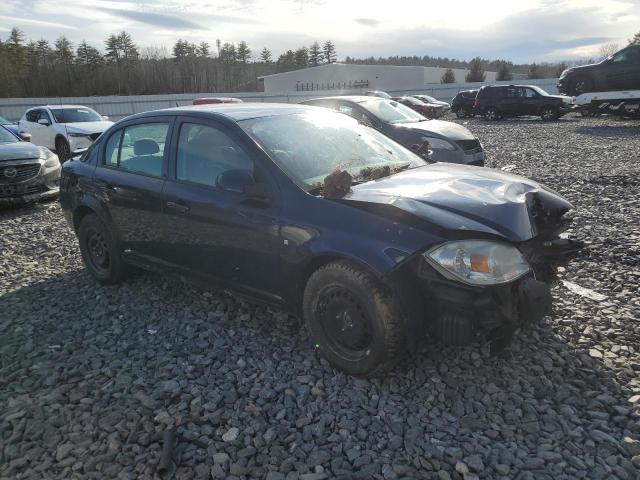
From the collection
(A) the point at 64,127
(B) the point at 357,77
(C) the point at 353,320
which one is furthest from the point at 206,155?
(B) the point at 357,77

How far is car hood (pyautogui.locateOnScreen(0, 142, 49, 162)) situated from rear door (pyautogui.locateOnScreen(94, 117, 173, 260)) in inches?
Result: 173

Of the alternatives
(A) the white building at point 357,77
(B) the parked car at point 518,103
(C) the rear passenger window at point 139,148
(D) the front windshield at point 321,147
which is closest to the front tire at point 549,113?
(B) the parked car at point 518,103

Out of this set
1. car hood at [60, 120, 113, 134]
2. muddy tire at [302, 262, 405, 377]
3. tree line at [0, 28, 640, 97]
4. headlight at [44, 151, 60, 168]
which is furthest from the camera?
tree line at [0, 28, 640, 97]

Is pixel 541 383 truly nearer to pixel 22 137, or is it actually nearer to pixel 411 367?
pixel 411 367

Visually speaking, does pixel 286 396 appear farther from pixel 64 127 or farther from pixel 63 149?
pixel 64 127

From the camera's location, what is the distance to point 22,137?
9391mm

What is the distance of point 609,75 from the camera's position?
1761cm

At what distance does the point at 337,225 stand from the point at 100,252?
303 cm

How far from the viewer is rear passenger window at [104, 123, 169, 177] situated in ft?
13.5

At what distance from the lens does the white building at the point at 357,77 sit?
65.5 meters

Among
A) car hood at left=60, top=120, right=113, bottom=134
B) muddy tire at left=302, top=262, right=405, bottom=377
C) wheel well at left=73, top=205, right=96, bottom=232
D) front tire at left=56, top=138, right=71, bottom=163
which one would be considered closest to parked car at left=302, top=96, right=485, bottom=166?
wheel well at left=73, top=205, right=96, bottom=232

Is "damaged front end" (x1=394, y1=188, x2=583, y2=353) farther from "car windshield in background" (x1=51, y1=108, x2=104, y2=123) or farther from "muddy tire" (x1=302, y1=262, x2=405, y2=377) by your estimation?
"car windshield in background" (x1=51, y1=108, x2=104, y2=123)

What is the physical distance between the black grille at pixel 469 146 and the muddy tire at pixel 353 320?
622 centimetres

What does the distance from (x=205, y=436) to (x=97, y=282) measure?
294cm
